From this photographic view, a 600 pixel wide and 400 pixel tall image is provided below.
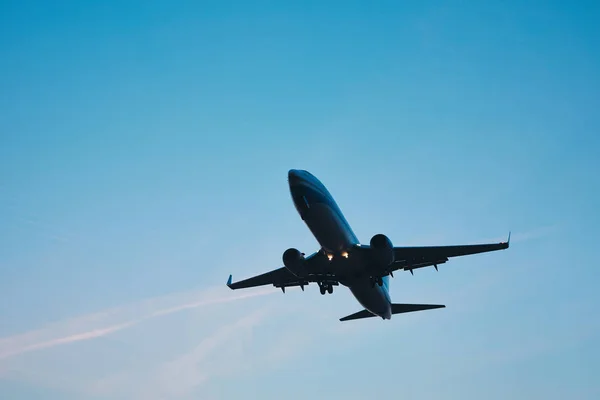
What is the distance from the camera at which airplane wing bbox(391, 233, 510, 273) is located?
4519 cm

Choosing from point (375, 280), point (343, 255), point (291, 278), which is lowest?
point (375, 280)

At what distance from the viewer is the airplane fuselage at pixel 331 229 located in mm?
40312

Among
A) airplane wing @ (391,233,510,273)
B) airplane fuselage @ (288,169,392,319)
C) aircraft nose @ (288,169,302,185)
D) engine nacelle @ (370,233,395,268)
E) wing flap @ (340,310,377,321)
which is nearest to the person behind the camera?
airplane fuselage @ (288,169,392,319)

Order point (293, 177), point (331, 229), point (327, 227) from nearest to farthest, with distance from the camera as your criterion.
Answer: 1. point (293, 177)
2. point (327, 227)
3. point (331, 229)

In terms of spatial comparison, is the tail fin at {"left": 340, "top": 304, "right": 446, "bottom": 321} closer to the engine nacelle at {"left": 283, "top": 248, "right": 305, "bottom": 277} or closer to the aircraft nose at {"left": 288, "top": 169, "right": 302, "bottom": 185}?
the engine nacelle at {"left": 283, "top": 248, "right": 305, "bottom": 277}

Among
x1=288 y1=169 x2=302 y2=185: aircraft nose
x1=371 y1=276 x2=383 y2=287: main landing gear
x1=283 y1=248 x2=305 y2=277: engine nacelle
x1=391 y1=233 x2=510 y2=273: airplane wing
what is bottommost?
x1=371 y1=276 x2=383 y2=287: main landing gear

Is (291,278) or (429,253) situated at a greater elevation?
(291,278)

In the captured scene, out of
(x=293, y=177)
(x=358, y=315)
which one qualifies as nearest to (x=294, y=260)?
(x=293, y=177)

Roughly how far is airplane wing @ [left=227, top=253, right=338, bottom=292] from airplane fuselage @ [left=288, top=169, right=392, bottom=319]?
1.07 meters

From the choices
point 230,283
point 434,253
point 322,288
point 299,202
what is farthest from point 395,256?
point 230,283

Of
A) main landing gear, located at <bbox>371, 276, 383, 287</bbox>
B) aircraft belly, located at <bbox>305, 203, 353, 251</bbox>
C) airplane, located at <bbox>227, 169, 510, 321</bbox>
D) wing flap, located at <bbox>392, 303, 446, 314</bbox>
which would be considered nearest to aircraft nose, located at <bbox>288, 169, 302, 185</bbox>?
airplane, located at <bbox>227, 169, 510, 321</bbox>

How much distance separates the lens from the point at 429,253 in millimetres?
46250

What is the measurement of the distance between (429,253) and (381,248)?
17.2 feet

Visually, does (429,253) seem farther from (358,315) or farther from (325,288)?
(358,315)
